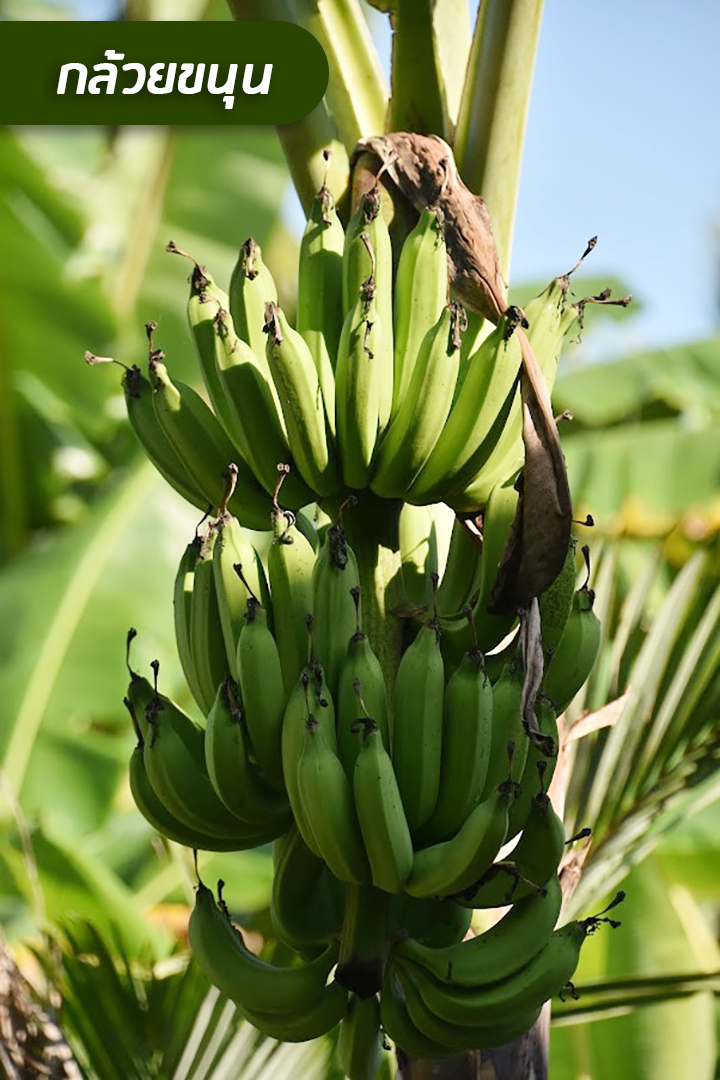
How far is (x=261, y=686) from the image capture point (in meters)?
1.12

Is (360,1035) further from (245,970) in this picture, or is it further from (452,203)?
(452,203)

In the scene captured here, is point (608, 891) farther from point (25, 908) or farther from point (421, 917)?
point (25, 908)

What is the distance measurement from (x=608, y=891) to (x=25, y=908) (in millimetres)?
1505

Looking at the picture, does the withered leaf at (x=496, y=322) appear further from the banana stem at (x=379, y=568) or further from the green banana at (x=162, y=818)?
the green banana at (x=162, y=818)

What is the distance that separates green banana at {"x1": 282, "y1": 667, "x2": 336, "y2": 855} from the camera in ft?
3.52

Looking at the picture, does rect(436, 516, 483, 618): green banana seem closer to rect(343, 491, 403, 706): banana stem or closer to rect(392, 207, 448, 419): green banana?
rect(343, 491, 403, 706): banana stem

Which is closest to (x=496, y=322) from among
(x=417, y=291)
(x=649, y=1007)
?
(x=417, y=291)

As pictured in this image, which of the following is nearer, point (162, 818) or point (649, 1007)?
point (162, 818)

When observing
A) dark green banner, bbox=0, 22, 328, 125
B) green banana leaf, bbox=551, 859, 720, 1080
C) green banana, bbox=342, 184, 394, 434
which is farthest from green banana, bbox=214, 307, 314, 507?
green banana leaf, bbox=551, 859, 720, 1080

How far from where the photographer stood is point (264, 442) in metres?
1.24

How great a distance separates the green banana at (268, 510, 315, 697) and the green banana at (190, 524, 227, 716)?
0.07 meters

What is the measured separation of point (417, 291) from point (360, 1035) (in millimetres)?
749

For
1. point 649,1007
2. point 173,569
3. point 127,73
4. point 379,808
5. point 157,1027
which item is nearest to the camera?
point 379,808

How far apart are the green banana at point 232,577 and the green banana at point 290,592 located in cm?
2
